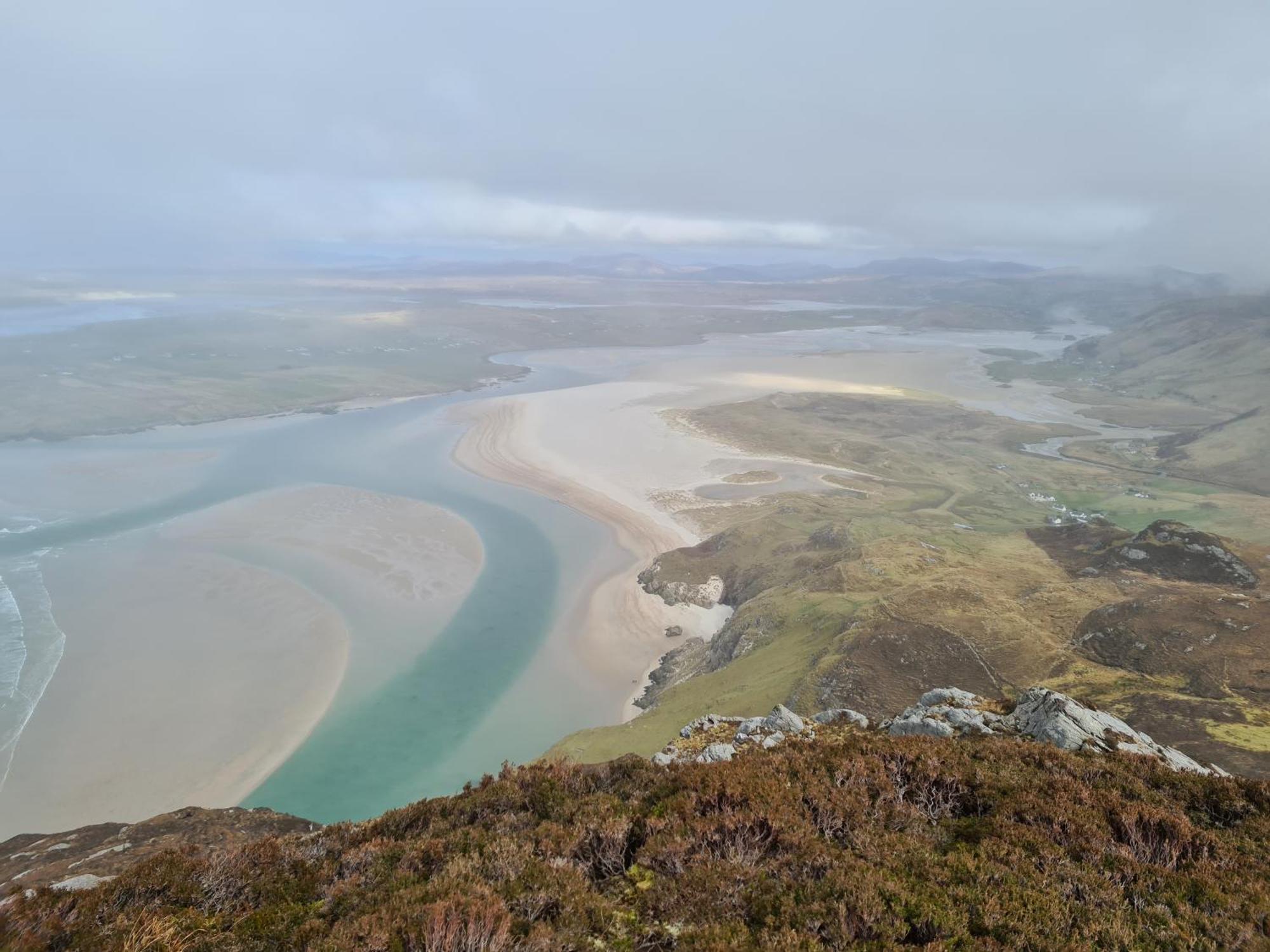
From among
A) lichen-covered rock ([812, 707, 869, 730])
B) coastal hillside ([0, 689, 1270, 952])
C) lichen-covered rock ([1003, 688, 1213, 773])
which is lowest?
lichen-covered rock ([812, 707, 869, 730])

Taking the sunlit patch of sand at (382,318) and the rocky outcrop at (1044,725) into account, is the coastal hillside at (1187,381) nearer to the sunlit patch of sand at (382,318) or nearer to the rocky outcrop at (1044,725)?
the rocky outcrop at (1044,725)

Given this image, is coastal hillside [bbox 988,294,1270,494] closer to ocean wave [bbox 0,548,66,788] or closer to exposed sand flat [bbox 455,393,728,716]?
exposed sand flat [bbox 455,393,728,716]

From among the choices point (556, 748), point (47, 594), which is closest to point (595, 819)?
point (556, 748)

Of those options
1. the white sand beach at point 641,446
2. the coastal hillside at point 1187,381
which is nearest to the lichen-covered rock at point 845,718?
the white sand beach at point 641,446

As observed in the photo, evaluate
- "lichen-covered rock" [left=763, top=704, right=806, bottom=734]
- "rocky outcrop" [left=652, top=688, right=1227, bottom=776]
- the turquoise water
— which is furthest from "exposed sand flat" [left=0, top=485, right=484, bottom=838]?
"lichen-covered rock" [left=763, top=704, right=806, bottom=734]

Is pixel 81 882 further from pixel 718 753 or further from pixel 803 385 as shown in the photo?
pixel 803 385

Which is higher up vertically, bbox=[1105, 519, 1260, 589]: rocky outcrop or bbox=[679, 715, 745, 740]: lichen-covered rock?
bbox=[679, 715, 745, 740]: lichen-covered rock
